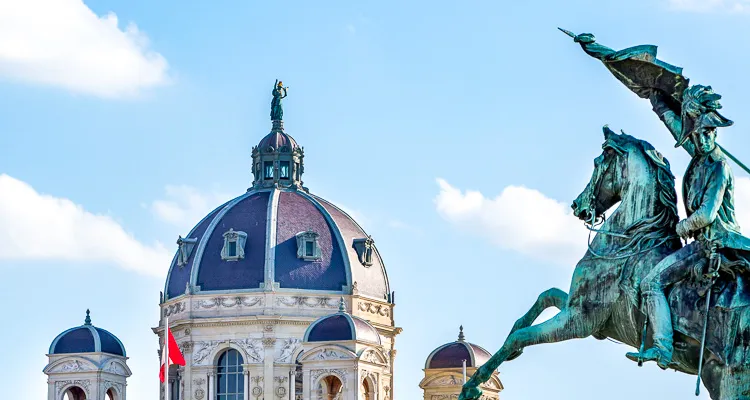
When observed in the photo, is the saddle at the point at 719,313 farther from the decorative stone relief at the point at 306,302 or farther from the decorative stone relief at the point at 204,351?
the decorative stone relief at the point at 204,351

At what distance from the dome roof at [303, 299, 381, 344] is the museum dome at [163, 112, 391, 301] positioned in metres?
7.18

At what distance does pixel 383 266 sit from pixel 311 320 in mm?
6190

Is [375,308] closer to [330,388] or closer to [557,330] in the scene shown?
[330,388]

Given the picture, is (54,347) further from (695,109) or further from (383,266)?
(695,109)

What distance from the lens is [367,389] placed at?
97.2m

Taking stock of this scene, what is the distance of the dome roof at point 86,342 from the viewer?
322 ft

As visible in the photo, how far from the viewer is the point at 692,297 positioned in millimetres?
19750

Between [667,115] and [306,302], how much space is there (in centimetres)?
8486

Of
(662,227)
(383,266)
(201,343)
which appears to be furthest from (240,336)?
(662,227)

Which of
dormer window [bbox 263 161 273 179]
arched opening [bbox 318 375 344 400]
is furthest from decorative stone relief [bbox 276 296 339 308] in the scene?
dormer window [bbox 263 161 273 179]

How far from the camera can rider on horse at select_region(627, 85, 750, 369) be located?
63.9 feet

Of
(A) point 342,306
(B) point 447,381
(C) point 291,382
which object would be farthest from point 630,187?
(C) point 291,382

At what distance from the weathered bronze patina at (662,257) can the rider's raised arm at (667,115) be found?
1 cm

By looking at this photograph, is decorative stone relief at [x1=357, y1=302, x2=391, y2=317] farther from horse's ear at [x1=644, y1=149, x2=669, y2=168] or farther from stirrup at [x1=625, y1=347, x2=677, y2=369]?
stirrup at [x1=625, y1=347, x2=677, y2=369]
